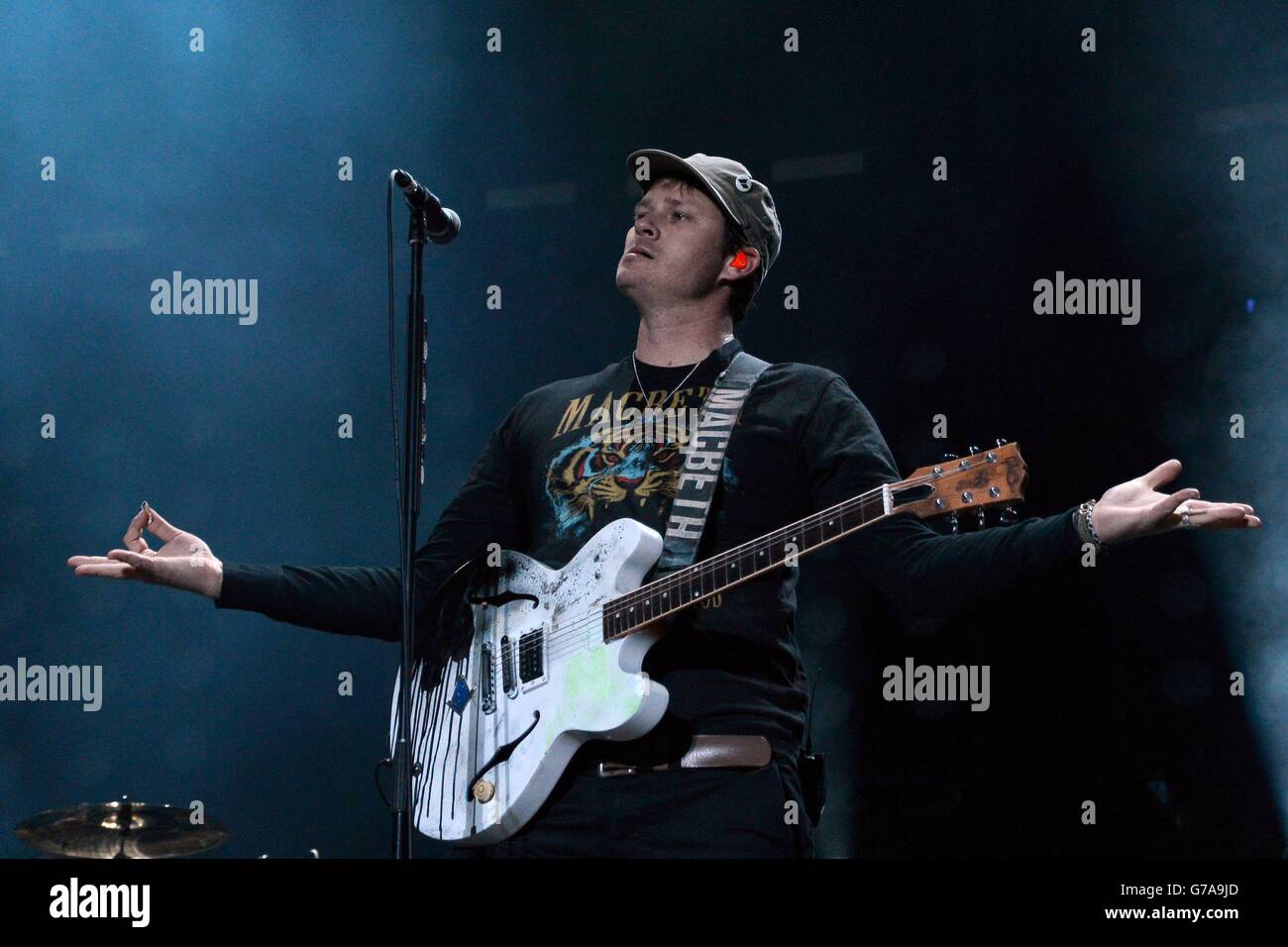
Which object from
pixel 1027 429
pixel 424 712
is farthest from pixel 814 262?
pixel 424 712

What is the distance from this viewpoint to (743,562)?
2.75 metres

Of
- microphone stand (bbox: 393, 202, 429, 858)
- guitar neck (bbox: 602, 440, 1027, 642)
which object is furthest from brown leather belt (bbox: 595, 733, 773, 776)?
microphone stand (bbox: 393, 202, 429, 858)

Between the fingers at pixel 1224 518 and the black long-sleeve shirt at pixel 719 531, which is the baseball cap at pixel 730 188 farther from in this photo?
the fingers at pixel 1224 518

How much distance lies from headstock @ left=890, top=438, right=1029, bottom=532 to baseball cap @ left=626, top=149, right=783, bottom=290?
33.5 inches

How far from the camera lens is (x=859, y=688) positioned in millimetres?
4129

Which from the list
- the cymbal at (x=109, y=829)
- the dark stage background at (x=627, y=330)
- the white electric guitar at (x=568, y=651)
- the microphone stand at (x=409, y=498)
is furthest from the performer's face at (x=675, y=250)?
the cymbal at (x=109, y=829)

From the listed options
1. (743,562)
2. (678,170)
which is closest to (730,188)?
Result: (678,170)

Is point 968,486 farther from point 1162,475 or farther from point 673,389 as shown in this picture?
point 673,389

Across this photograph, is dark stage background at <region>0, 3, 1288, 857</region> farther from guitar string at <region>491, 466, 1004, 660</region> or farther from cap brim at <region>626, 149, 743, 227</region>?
guitar string at <region>491, 466, 1004, 660</region>

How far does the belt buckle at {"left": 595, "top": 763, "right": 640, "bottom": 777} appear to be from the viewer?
270cm

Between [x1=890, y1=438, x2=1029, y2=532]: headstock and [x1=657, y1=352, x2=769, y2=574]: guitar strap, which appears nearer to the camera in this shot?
[x1=890, y1=438, x2=1029, y2=532]: headstock

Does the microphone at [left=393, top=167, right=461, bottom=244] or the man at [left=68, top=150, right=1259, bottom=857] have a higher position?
the microphone at [left=393, top=167, right=461, bottom=244]

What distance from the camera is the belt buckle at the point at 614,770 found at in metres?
2.70

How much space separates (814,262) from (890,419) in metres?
0.54
